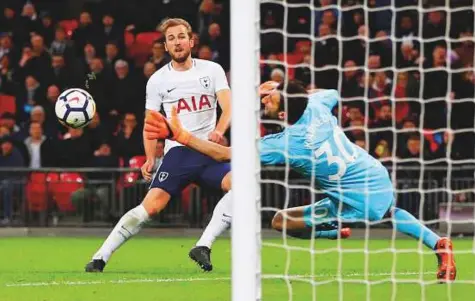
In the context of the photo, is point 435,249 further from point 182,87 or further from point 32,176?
point 32,176

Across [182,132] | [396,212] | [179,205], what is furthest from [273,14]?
[182,132]

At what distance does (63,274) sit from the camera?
29.5 feet

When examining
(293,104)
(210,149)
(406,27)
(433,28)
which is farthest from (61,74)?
(210,149)

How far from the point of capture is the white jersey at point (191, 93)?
9.27 meters

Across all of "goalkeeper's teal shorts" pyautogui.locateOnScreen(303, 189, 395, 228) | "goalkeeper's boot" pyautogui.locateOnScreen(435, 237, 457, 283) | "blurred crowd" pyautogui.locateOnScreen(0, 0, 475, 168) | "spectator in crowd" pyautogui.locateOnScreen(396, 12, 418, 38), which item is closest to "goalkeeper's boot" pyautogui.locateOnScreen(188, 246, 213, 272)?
"goalkeeper's teal shorts" pyautogui.locateOnScreen(303, 189, 395, 228)

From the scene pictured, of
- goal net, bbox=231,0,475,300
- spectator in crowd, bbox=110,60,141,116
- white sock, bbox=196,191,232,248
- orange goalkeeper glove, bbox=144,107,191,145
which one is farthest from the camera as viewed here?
spectator in crowd, bbox=110,60,141,116

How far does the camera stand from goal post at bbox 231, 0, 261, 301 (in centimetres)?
579

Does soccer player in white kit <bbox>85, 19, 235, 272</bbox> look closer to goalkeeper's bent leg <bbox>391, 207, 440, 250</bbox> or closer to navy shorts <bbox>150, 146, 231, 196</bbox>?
navy shorts <bbox>150, 146, 231, 196</bbox>

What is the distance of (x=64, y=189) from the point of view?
45.9 ft

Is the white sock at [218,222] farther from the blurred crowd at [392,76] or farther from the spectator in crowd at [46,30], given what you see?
the spectator in crowd at [46,30]

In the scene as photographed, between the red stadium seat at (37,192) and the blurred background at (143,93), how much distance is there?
11 mm

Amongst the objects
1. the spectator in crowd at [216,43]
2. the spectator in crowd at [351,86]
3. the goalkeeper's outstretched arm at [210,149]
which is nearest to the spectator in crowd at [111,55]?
the spectator in crowd at [216,43]

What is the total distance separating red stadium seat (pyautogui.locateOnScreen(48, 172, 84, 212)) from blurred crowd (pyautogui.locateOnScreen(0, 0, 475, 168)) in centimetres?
59

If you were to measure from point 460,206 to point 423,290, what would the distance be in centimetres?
589
